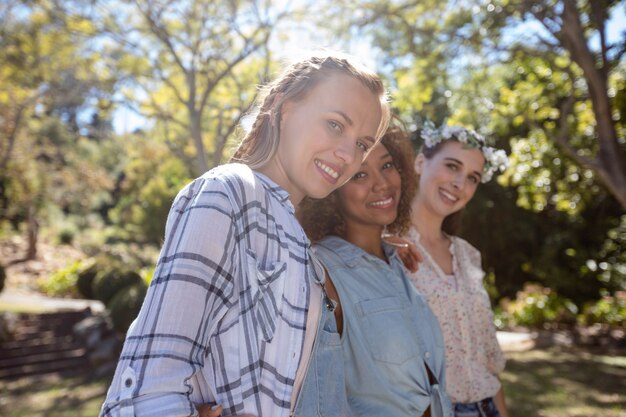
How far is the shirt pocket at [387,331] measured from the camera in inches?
67.4

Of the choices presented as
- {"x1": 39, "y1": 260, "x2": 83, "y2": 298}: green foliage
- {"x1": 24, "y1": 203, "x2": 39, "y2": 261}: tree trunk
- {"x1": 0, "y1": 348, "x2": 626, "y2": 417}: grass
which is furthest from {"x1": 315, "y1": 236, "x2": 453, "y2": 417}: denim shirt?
{"x1": 24, "y1": 203, "x2": 39, "y2": 261}: tree trunk

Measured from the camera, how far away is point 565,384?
23.9 feet

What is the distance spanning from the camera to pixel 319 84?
1468mm

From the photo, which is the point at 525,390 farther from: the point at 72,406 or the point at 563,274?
the point at 72,406

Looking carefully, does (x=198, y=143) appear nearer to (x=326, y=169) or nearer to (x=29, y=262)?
(x=326, y=169)

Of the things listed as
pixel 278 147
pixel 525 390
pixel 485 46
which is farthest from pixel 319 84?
pixel 525 390

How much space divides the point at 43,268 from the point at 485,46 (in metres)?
16.8

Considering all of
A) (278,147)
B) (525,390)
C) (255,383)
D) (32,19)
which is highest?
(32,19)

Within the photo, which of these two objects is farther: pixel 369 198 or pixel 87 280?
pixel 87 280

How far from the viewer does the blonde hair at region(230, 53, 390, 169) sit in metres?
1.44

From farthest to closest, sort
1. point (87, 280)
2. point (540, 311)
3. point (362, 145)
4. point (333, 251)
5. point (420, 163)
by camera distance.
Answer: point (87, 280)
point (540, 311)
point (420, 163)
point (333, 251)
point (362, 145)

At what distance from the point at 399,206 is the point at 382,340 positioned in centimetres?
90

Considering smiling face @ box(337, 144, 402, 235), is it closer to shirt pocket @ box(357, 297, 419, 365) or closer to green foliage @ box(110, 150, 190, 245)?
shirt pocket @ box(357, 297, 419, 365)

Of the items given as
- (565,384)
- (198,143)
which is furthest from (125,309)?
(565,384)
